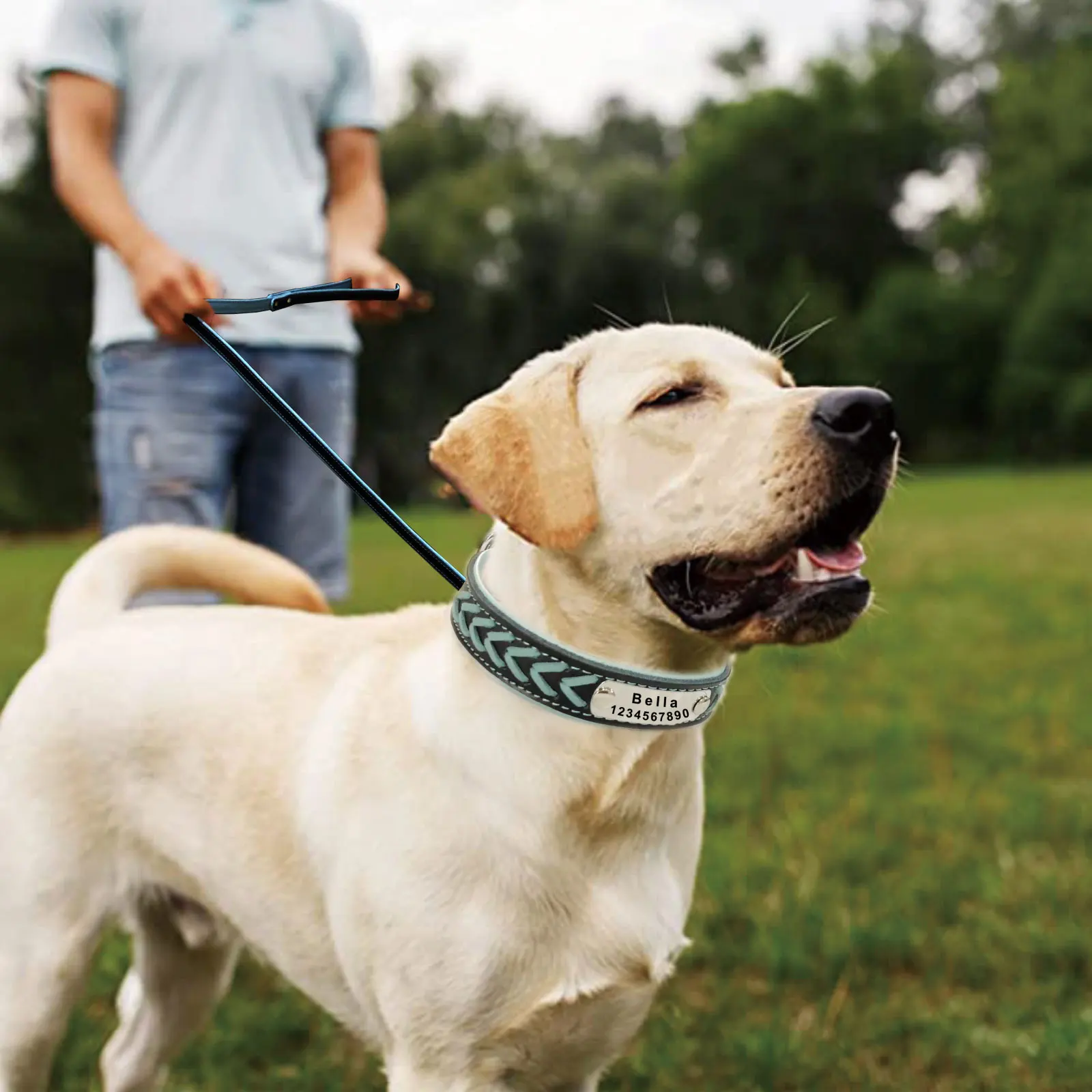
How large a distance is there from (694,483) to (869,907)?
2.31 metres

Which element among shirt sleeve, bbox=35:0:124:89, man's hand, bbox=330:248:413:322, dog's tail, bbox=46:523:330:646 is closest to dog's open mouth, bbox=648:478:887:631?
dog's tail, bbox=46:523:330:646

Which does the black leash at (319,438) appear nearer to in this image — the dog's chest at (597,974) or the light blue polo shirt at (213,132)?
the dog's chest at (597,974)

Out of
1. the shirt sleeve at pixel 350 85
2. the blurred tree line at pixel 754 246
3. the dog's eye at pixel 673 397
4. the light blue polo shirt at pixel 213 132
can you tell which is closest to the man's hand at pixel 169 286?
the light blue polo shirt at pixel 213 132

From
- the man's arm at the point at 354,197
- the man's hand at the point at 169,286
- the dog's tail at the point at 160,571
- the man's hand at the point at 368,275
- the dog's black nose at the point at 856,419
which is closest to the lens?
the dog's black nose at the point at 856,419

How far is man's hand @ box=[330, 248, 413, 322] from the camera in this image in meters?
3.27

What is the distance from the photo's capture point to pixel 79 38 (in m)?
3.25

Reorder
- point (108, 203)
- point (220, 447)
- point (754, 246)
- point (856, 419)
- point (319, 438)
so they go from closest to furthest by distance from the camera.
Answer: point (856, 419), point (319, 438), point (108, 203), point (220, 447), point (754, 246)

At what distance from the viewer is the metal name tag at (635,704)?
2.12 metres

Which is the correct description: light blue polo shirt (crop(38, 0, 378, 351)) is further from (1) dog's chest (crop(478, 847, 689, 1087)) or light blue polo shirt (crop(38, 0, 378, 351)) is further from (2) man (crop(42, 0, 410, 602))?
(1) dog's chest (crop(478, 847, 689, 1087))

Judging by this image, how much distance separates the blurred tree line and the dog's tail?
2470 cm

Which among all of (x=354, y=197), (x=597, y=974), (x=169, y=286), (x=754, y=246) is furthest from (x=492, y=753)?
(x=754, y=246)

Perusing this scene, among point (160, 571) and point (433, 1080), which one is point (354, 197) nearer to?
point (160, 571)

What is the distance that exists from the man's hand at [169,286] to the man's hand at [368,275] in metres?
0.35

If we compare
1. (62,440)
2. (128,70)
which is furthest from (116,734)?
(62,440)
